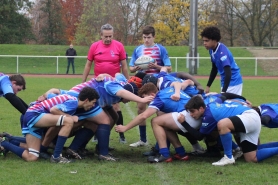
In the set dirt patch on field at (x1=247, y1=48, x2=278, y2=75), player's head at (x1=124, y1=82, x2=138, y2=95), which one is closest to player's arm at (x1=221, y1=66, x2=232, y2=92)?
player's head at (x1=124, y1=82, x2=138, y2=95)

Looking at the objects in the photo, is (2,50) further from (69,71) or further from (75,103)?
(75,103)

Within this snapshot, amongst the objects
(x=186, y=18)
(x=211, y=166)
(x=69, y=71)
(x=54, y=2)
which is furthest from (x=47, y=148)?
(x=54, y=2)

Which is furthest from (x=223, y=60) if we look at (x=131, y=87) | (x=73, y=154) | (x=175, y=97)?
(x=73, y=154)

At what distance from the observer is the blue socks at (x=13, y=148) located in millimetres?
6117

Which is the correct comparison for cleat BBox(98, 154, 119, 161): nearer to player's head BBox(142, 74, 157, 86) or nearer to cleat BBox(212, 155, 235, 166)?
player's head BBox(142, 74, 157, 86)

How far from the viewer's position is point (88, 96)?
5781 millimetres

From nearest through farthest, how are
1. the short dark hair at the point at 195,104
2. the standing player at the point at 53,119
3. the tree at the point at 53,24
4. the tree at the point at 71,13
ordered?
the short dark hair at the point at 195,104 < the standing player at the point at 53,119 < the tree at the point at 53,24 < the tree at the point at 71,13

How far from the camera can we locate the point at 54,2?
4581 cm

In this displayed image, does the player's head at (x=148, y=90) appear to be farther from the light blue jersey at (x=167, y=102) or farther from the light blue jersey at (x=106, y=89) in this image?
the light blue jersey at (x=106, y=89)

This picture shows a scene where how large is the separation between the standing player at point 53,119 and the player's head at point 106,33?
1.88m

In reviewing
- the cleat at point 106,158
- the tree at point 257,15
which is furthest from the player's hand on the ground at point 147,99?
the tree at point 257,15

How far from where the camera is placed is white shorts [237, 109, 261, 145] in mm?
5742

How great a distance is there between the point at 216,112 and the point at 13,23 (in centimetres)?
4091

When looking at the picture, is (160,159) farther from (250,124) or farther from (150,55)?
(150,55)
